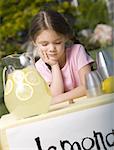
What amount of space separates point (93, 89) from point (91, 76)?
0.05 m

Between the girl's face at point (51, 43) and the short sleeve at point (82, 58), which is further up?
the girl's face at point (51, 43)

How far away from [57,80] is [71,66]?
3.2 inches

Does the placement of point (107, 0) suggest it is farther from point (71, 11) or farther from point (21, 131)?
point (21, 131)

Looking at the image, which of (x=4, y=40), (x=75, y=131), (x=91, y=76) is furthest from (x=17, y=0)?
(x=75, y=131)

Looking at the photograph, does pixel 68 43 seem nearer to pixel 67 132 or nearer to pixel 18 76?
pixel 18 76

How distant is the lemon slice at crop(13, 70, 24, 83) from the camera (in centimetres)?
141

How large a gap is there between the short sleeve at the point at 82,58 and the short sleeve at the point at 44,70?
125mm

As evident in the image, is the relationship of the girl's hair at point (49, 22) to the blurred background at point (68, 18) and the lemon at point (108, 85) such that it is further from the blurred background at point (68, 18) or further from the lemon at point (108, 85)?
the lemon at point (108, 85)

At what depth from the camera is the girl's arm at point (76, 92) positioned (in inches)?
57.4

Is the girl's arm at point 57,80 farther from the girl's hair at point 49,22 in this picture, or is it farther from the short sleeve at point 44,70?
the girl's hair at point 49,22

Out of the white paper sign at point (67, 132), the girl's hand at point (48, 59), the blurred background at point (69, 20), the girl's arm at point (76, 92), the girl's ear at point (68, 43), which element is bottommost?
the white paper sign at point (67, 132)

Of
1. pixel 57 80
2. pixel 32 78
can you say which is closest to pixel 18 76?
pixel 32 78

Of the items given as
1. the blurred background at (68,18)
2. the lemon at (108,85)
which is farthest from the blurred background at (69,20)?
the lemon at (108,85)

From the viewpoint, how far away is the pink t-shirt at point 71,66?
1457mm
